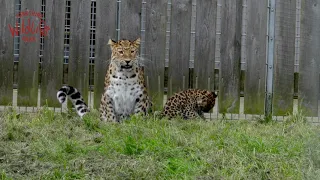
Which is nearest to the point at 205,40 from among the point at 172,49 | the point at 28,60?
the point at 172,49

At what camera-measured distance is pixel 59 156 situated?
5.54m

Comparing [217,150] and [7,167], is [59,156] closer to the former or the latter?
[7,167]

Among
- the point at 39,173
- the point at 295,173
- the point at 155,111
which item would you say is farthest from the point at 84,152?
the point at 155,111

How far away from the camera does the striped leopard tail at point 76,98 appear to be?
8.48m

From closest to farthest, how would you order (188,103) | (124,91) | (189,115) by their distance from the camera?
(124,91)
(188,103)
(189,115)

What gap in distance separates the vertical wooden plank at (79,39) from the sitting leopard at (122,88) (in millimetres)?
470

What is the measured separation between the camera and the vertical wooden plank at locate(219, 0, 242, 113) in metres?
9.11

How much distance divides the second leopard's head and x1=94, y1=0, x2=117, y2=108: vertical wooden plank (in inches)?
21.0

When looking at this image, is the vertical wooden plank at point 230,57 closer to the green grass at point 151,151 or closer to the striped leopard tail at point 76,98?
the green grass at point 151,151

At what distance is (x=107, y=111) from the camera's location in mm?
8508

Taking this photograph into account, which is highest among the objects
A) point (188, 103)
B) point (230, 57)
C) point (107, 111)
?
point (230, 57)

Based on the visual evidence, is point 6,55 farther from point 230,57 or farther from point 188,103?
point 230,57

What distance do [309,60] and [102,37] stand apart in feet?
9.30

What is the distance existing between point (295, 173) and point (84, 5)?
15.8 feet
